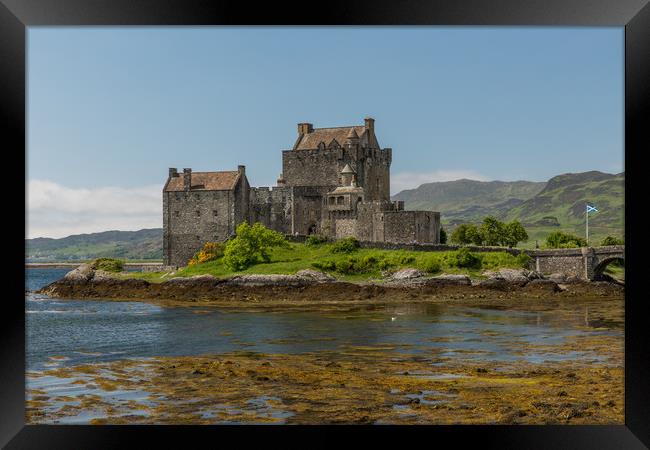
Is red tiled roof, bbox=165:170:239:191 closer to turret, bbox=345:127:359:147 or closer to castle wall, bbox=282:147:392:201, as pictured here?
castle wall, bbox=282:147:392:201

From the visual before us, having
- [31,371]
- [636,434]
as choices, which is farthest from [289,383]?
[636,434]

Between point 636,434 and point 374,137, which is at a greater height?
point 374,137

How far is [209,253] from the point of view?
153 ft

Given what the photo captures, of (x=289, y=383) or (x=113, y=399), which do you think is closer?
(x=113, y=399)

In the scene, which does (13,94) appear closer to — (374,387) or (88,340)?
(374,387)

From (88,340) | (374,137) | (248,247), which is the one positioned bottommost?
(88,340)

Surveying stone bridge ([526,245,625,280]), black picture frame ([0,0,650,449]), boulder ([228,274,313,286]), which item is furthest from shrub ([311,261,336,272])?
black picture frame ([0,0,650,449])

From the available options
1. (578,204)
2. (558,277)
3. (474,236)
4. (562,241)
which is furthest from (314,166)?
(578,204)

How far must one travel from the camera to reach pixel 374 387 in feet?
49.8

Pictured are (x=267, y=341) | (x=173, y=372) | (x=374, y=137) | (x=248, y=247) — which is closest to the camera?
(x=173, y=372)

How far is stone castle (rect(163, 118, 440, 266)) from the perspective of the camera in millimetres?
46906

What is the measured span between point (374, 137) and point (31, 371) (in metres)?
38.4

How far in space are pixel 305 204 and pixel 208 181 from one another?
257 inches

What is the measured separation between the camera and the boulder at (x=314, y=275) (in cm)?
4009
